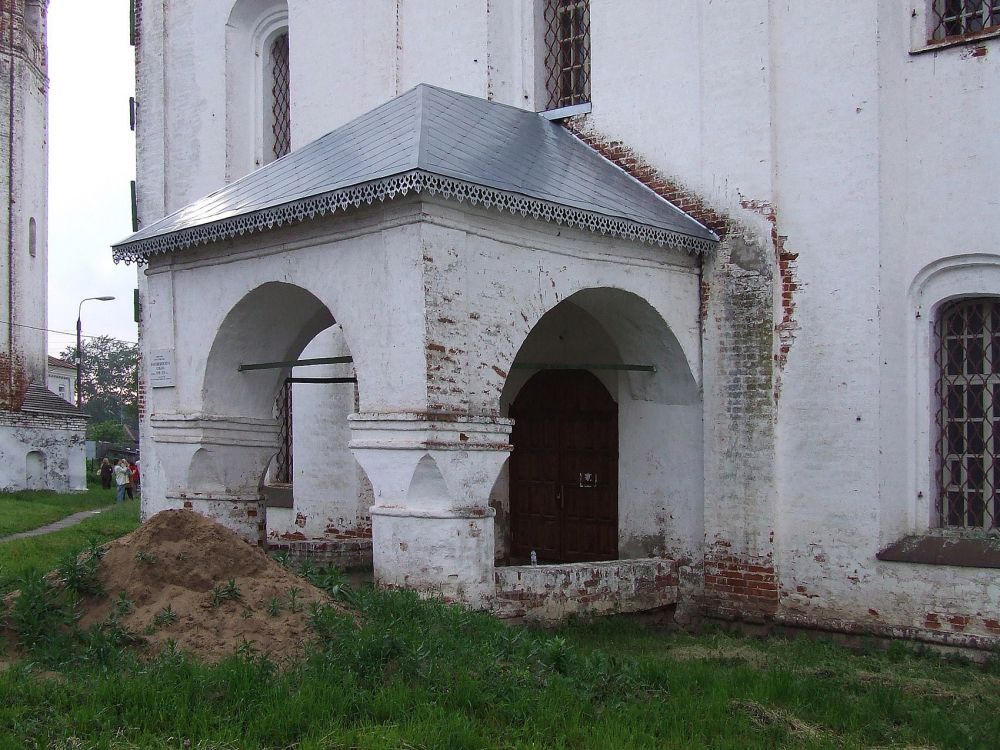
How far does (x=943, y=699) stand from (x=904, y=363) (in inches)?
119

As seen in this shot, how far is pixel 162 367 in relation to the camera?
9.45m

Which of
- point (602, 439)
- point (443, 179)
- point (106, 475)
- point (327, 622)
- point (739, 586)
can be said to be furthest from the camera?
point (106, 475)

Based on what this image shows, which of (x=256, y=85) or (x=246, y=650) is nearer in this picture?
(x=246, y=650)

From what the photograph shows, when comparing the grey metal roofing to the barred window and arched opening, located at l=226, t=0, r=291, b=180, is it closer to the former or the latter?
arched opening, located at l=226, t=0, r=291, b=180

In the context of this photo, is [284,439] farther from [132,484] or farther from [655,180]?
[132,484]

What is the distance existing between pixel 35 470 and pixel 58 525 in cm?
731

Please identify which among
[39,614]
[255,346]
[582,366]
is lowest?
[39,614]

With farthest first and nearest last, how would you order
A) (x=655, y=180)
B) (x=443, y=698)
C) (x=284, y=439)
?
(x=284, y=439) → (x=655, y=180) → (x=443, y=698)

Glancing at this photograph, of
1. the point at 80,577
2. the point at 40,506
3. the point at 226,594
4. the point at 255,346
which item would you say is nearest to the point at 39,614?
the point at 80,577

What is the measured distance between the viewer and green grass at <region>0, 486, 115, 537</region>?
1808cm

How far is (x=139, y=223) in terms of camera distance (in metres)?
14.5

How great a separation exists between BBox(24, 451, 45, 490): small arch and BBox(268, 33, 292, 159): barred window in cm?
1460

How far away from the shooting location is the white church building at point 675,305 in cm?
743

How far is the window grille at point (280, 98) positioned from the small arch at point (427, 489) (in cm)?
731
